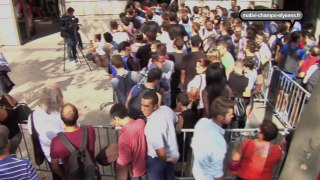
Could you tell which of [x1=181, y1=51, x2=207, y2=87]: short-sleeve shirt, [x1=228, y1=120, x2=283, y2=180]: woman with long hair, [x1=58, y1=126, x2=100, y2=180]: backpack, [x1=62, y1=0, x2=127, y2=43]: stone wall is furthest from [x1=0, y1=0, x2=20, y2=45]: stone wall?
[x1=228, y1=120, x2=283, y2=180]: woman with long hair

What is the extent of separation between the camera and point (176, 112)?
472 cm

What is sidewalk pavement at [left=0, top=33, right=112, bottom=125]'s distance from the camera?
745cm

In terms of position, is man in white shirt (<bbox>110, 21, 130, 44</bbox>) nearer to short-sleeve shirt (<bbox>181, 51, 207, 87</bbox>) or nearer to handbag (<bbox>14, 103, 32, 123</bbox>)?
short-sleeve shirt (<bbox>181, 51, 207, 87</bbox>)

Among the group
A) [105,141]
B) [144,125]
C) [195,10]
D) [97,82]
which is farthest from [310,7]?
[144,125]

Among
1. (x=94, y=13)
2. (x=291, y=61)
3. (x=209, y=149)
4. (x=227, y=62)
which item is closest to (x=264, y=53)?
(x=291, y=61)

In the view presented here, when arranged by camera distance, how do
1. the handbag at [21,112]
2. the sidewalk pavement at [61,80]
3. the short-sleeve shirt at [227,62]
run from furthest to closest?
the sidewalk pavement at [61,80]
the short-sleeve shirt at [227,62]
the handbag at [21,112]

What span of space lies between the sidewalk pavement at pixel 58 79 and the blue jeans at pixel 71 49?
0.91 ft

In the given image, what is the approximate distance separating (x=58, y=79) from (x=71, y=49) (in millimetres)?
1356

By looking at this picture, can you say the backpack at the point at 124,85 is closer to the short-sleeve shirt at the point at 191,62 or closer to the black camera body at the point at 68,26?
the short-sleeve shirt at the point at 191,62

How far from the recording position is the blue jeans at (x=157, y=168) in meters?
3.75

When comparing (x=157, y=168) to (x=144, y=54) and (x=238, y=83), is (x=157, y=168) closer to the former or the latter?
(x=238, y=83)

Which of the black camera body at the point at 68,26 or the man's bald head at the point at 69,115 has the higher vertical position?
the black camera body at the point at 68,26

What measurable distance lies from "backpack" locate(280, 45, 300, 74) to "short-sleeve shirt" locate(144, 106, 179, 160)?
155 inches

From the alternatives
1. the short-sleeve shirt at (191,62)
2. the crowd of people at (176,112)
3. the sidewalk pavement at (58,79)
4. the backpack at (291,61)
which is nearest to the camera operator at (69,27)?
the sidewalk pavement at (58,79)
